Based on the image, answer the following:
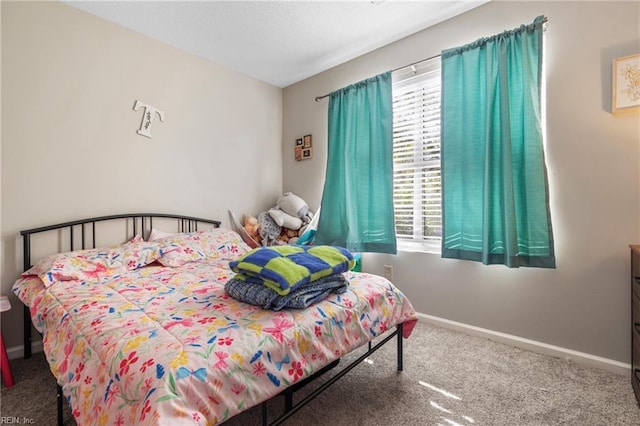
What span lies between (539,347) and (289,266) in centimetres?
191

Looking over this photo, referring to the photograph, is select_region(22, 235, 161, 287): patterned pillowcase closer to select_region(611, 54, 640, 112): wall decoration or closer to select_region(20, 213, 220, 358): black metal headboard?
select_region(20, 213, 220, 358): black metal headboard

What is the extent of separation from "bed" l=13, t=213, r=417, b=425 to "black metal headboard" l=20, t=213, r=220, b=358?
0.01 m

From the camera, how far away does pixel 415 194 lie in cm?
270

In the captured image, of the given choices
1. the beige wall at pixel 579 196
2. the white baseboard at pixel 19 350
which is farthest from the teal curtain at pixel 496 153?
the white baseboard at pixel 19 350

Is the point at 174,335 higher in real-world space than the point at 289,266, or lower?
lower

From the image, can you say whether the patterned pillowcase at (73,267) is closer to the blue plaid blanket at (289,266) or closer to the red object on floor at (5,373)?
the red object on floor at (5,373)

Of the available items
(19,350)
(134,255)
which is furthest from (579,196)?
(19,350)

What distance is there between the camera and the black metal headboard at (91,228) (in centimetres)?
207

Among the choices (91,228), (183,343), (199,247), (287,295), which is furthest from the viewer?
(199,247)

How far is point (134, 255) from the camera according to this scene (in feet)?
7.12

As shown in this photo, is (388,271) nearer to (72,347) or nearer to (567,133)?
(567,133)

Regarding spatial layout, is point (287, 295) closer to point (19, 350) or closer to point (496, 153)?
point (496, 153)

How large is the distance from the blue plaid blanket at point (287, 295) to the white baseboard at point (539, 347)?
56.8 inches

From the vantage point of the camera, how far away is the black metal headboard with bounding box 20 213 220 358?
207cm
